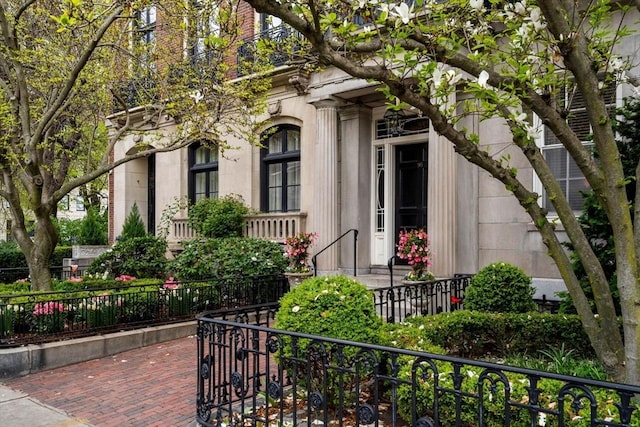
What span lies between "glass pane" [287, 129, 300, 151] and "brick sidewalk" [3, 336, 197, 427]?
25.8 feet

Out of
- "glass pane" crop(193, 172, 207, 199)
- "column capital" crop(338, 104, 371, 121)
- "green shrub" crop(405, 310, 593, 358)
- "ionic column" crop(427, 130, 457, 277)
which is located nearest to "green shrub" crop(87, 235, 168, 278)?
"glass pane" crop(193, 172, 207, 199)

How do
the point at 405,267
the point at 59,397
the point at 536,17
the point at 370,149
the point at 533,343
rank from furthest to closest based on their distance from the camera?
the point at 370,149 < the point at 405,267 < the point at 533,343 < the point at 59,397 < the point at 536,17

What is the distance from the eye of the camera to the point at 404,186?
1307 centimetres

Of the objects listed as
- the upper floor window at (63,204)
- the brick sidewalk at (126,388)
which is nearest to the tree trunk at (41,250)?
the brick sidewalk at (126,388)

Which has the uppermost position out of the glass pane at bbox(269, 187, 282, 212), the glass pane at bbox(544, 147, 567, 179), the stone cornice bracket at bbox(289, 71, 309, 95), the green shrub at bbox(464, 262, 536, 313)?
the stone cornice bracket at bbox(289, 71, 309, 95)

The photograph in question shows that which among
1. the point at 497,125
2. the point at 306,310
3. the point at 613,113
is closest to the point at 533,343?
the point at 306,310

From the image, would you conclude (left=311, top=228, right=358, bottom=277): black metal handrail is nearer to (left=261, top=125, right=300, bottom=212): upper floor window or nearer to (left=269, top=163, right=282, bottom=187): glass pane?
(left=261, top=125, right=300, bottom=212): upper floor window

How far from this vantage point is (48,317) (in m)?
8.07

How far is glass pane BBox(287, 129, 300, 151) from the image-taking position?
15.0 meters

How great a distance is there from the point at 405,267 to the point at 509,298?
4577 mm

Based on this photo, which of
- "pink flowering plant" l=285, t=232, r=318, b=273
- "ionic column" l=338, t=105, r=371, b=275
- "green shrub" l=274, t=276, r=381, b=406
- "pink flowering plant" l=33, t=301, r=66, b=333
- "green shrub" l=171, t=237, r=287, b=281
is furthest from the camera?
"ionic column" l=338, t=105, r=371, b=275

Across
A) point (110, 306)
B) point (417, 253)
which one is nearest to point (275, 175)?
point (417, 253)

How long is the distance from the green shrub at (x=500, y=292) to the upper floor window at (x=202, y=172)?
1096 centimetres

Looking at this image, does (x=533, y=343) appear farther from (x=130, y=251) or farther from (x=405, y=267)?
(x=130, y=251)
